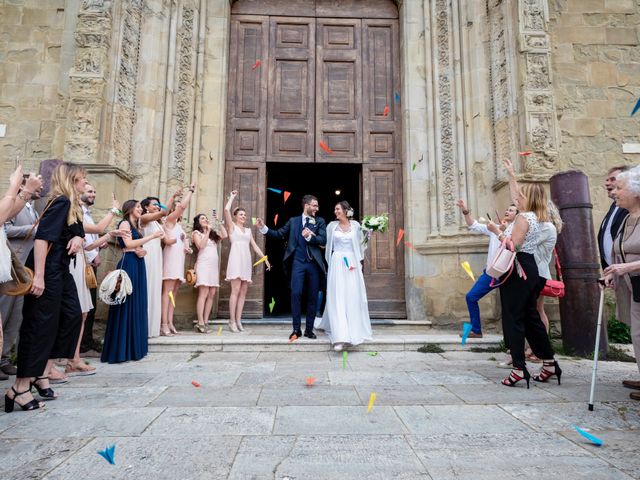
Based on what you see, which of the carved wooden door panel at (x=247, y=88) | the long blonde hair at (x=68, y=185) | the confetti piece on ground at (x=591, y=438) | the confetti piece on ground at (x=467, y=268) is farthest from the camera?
the carved wooden door panel at (x=247, y=88)

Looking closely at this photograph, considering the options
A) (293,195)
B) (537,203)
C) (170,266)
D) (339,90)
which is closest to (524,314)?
(537,203)

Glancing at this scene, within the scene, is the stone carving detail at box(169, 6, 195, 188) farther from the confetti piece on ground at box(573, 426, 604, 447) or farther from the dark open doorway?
the confetti piece on ground at box(573, 426, 604, 447)

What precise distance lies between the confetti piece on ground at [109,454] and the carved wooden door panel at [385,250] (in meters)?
5.62

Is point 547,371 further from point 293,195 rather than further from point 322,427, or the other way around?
point 293,195

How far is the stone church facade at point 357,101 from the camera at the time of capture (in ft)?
21.5

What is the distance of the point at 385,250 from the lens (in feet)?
24.8

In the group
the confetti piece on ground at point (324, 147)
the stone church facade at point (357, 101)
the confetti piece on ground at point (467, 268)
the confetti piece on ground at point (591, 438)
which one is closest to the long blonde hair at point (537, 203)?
the confetti piece on ground at point (591, 438)

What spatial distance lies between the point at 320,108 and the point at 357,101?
788mm

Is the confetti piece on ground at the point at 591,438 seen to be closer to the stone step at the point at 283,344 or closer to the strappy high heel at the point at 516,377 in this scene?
the strappy high heel at the point at 516,377

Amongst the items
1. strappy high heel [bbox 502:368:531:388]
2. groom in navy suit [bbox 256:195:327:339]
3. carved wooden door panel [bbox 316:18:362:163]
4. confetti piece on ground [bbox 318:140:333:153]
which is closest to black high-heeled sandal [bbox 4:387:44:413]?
groom in navy suit [bbox 256:195:327:339]

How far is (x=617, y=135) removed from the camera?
7.37 meters

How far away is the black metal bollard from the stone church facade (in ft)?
3.84

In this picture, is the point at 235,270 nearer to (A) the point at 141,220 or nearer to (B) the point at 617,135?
(A) the point at 141,220

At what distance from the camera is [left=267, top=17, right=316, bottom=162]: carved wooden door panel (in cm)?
778
